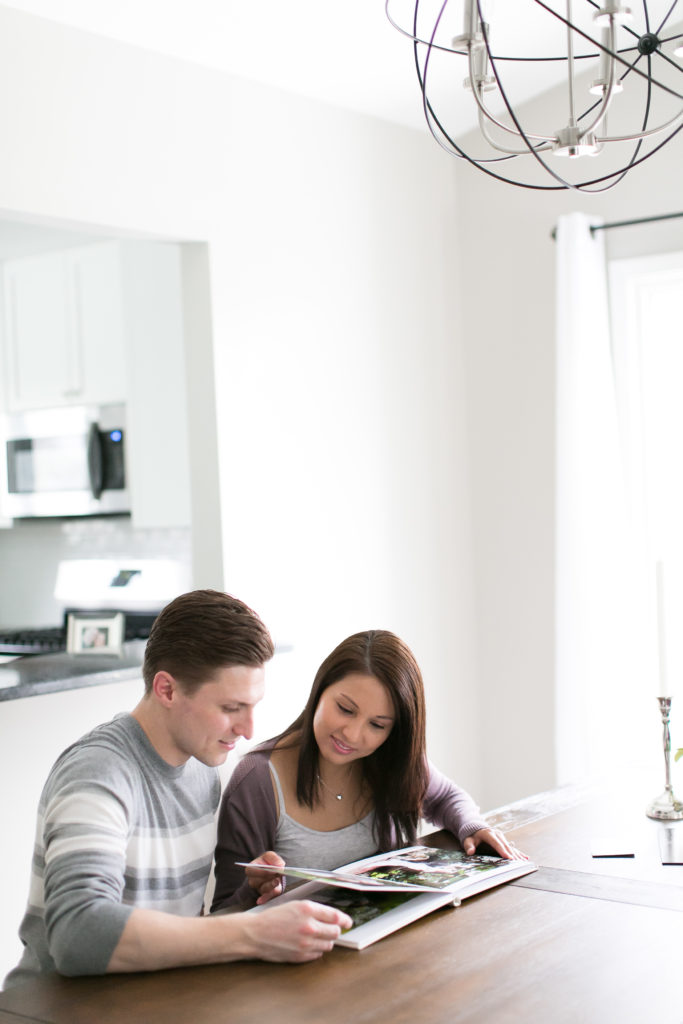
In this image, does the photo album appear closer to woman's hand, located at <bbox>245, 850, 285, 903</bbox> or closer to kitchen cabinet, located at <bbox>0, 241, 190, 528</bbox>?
woman's hand, located at <bbox>245, 850, 285, 903</bbox>

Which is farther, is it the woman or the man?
the woman

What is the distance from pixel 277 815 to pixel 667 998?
0.79m

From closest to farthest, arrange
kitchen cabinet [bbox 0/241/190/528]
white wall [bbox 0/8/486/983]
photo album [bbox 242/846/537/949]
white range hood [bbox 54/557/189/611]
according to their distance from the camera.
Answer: photo album [bbox 242/846/537/949], white wall [bbox 0/8/486/983], kitchen cabinet [bbox 0/241/190/528], white range hood [bbox 54/557/189/611]

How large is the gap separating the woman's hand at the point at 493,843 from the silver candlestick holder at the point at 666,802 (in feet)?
1.22

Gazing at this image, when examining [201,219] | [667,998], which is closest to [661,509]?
[201,219]

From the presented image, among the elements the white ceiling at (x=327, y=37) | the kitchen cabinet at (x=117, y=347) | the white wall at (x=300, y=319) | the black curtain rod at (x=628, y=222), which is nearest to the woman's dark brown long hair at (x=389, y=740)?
the white wall at (x=300, y=319)

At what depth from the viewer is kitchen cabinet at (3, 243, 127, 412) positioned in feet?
14.3

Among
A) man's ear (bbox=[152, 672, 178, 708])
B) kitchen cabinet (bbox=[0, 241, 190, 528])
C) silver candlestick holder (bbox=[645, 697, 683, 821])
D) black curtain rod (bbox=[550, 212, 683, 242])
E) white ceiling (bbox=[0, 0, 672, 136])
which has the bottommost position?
silver candlestick holder (bbox=[645, 697, 683, 821])

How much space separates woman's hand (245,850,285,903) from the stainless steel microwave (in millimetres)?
2608

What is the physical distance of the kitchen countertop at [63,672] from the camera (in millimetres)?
2703

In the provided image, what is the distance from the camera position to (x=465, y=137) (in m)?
4.23

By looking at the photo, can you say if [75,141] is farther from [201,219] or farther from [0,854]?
[0,854]

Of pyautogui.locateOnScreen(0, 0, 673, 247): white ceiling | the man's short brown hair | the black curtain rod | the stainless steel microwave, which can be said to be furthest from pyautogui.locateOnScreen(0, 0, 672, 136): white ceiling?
the man's short brown hair

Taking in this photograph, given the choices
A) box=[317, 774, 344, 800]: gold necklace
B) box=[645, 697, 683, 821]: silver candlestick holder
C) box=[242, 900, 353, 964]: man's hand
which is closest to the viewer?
box=[242, 900, 353, 964]: man's hand
